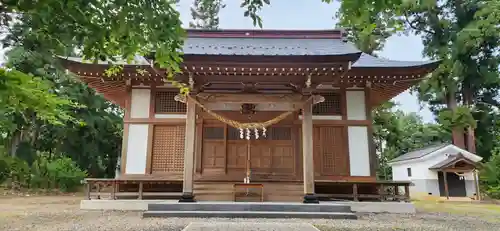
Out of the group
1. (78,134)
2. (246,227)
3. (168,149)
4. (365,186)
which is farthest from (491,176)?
(78,134)

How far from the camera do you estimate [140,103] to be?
8.41 meters

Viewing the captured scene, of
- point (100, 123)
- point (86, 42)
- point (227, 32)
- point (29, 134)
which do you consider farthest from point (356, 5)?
point (29, 134)

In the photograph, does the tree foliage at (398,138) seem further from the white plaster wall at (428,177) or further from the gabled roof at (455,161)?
the gabled roof at (455,161)

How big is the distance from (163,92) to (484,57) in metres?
18.0

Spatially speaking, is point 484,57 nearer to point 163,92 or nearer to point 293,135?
point 293,135

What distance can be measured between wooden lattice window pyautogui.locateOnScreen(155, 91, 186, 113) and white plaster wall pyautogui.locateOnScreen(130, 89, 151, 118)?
0.22 m

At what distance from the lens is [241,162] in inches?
321

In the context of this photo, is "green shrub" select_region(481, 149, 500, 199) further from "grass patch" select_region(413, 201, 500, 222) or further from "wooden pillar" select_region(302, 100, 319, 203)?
"wooden pillar" select_region(302, 100, 319, 203)

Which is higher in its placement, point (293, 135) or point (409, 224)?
point (293, 135)

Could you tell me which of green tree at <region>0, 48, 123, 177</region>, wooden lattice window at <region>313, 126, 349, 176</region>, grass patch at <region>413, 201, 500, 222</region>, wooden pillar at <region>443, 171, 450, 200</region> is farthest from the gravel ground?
green tree at <region>0, 48, 123, 177</region>

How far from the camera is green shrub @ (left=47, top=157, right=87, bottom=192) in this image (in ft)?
50.0

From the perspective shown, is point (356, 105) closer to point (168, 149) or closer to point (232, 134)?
point (232, 134)

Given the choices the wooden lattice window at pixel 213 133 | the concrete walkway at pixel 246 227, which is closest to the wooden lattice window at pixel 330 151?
the wooden lattice window at pixel 213 133

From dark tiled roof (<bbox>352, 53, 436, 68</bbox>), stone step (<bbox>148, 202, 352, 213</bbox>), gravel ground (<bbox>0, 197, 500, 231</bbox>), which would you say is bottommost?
gravel ground (<bbox>0, 197, 500, 231</bbox>)
